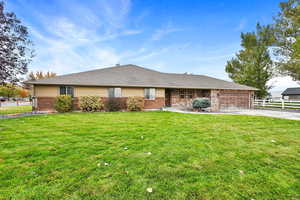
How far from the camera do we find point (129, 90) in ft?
→ 42.0

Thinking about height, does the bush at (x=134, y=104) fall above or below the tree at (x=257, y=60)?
below

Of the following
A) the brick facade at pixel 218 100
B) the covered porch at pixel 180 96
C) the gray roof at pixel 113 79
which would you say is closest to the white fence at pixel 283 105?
the brick facade at pixel 218 100

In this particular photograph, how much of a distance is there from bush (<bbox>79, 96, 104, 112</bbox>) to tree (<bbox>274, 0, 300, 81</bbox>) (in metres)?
21.0

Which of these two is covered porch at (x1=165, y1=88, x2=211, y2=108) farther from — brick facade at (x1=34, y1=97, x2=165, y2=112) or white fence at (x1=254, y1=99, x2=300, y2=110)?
white fence at (x1=254, y1=99, x2=300, y2=110)

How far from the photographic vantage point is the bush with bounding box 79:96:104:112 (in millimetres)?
11195

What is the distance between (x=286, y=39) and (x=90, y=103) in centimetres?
2373

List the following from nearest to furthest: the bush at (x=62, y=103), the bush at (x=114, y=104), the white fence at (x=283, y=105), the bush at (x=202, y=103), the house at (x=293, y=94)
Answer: the bush at (x=62, y=103) < the bush at (x=202, y=103) < the bush at (x=114, y=104) < the white fence at (x=283, y=105) < the house at (x=293, y=94)

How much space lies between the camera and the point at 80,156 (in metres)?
2.86

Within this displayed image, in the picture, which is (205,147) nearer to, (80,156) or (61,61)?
(80,156)

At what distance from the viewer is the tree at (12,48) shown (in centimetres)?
820

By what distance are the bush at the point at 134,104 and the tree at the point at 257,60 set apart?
21.5 m

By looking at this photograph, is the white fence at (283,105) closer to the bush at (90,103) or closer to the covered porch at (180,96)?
the covered porch at (180,96)

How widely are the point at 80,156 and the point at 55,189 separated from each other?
42.0 inches

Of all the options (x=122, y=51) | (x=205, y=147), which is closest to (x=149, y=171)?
(x=205, y=147)
